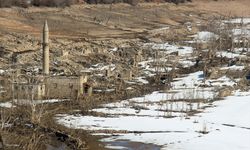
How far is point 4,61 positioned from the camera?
48.4 m

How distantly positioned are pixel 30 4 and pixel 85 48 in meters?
31.2

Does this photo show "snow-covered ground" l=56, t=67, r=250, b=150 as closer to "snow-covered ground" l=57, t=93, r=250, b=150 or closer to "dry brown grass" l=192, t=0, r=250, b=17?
"snow-covered ground" l=57, t=93, r=250, b=150

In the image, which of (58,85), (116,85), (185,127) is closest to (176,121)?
(185,127)

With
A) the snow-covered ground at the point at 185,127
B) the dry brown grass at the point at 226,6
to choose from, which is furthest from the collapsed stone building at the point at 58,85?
the dry brown grass at the point at 226,6

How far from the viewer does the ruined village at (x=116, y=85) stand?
28.2 meters

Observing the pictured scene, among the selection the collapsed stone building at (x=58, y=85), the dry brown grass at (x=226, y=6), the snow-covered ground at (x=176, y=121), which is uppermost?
the dry brown grass at (x=226, y=6)

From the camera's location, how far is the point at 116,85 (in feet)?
137

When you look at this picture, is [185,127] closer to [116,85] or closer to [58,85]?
[58,85]

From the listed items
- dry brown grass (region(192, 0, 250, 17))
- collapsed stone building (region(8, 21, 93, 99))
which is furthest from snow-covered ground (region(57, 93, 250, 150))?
dry brown grass (region(192, 0, 250, 17))

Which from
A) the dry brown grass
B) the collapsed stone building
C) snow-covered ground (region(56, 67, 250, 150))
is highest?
the dry brown grass

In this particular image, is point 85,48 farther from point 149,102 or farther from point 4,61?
point 149,102

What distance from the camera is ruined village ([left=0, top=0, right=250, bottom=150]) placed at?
92.6 ft

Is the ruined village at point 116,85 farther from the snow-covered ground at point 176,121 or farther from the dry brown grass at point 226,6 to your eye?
the dry brown grass at point 226,6

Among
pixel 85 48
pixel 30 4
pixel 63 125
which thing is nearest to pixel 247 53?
pixel 85 48
